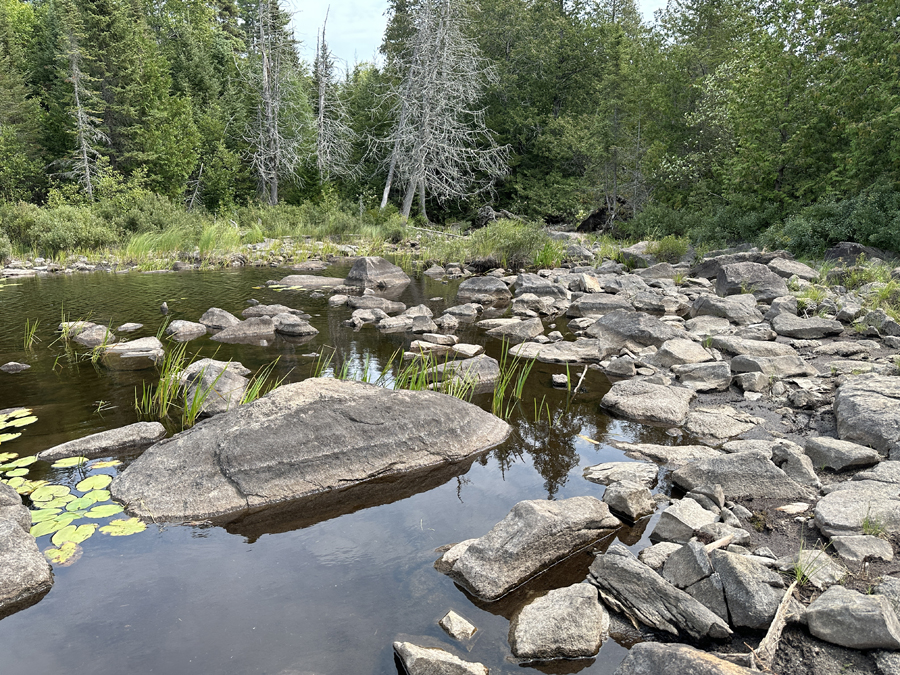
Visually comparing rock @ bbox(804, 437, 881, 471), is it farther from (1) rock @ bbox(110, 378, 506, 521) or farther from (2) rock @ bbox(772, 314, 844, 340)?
(2) rock @ bbox(772, 314, 844, 340)

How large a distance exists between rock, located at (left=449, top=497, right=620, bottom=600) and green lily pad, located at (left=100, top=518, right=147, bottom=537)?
1953mm

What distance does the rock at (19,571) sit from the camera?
2729 millimetres

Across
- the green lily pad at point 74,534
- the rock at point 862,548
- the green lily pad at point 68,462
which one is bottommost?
the green lily pad at point 74,534

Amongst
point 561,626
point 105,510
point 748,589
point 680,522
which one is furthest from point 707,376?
point 105,510

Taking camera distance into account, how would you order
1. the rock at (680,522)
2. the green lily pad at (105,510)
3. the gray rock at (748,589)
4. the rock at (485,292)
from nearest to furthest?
the gray rock at (748,589), the rock at (680,522), the green lily pad at (105,510), the rock at (485,292)

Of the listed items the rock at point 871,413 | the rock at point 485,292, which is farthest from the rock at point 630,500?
the rock at point 485,292

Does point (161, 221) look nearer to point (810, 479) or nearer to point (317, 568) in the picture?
point (317, 568)

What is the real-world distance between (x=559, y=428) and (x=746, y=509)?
1.93m

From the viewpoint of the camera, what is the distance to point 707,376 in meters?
6.02

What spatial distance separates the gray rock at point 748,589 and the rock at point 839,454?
5.39 ft

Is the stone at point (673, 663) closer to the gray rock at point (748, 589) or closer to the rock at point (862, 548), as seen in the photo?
the gray rock at point (748, 589)

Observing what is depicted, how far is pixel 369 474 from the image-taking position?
4055 millimetres

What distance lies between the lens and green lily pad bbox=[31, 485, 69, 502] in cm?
359

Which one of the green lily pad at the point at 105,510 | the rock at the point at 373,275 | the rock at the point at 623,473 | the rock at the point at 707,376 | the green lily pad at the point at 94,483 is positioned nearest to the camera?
the green lily pad at the point at 105,510
